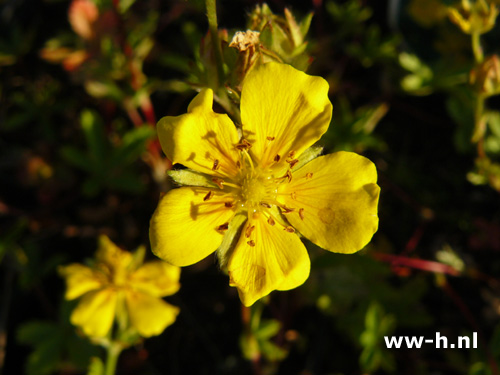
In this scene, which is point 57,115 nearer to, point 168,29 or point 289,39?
point 168,29

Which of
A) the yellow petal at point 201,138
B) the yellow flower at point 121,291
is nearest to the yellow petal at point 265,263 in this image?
the yellow petal at point 201,138

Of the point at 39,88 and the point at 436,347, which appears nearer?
the point at 436,347

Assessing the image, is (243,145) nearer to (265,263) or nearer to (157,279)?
(265,263)

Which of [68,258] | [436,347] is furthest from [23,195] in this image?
[436,347]

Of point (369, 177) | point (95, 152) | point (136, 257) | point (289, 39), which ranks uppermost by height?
point (289, 39)

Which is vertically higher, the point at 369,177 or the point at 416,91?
the point at 369,177

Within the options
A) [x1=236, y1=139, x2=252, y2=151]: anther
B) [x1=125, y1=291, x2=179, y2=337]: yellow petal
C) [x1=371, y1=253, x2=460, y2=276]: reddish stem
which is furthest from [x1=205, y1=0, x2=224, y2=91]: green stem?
[x1=371, y1=253, x2=460, y2=276]: reddish stem

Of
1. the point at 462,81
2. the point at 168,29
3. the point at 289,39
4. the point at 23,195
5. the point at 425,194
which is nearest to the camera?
the point at 289,39

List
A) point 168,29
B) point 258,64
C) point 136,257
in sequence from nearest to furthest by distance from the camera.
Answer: point 258,64 → point 136,257 → point 168,29

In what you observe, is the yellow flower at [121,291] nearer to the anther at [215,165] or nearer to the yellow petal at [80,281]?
the yellow petal at [80,281]
